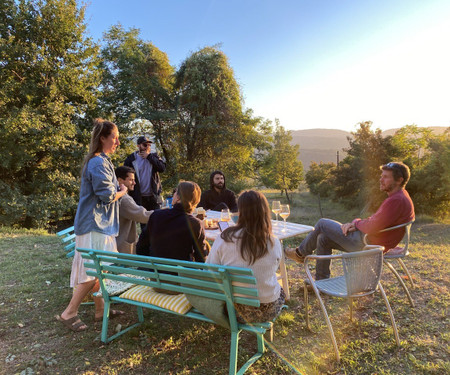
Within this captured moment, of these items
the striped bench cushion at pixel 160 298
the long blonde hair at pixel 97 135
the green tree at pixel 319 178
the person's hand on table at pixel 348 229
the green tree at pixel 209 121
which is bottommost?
the green tree at pixel 319 178

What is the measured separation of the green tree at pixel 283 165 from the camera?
91.3 feet

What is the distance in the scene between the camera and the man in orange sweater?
3520 millimetres

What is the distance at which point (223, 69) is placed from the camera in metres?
18.1

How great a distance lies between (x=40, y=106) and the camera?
44.7 feet

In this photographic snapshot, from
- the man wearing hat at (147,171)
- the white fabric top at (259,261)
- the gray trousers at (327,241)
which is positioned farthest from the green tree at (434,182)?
the white fabric top at (259,261)

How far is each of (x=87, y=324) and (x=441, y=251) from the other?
7.44m

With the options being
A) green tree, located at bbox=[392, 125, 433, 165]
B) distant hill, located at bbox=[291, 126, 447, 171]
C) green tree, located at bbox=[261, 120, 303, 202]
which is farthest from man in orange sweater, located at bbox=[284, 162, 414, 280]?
distant hill, located at bbox=[291, 126, 447, 171]

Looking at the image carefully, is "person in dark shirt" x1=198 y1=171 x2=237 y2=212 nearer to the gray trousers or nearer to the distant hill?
the gray trousers

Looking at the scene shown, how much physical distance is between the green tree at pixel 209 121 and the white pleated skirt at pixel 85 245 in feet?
49.0

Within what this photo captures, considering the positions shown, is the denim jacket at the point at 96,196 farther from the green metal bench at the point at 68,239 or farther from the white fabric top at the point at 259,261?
the white fabric top at the point at 259,261

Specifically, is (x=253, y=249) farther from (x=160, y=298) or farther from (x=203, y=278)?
(x=160, y=298)

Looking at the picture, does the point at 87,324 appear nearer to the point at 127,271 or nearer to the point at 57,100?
the point at 127,271

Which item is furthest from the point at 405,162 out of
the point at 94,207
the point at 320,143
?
the point at 320,143

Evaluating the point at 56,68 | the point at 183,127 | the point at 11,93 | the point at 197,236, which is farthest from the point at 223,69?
the point at 197,236
